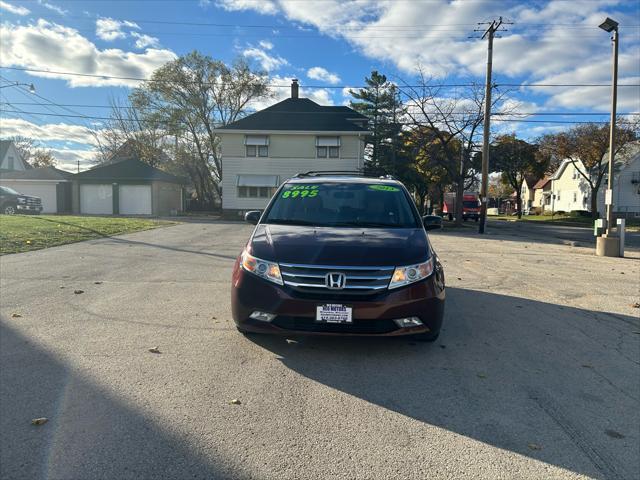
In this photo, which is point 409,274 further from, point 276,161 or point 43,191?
point 43,191

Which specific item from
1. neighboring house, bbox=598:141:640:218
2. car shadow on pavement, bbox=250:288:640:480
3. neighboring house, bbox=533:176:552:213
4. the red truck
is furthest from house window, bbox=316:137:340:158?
neighboring house, bbox=533:176:552:213

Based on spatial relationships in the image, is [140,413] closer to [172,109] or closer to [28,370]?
[28,370]

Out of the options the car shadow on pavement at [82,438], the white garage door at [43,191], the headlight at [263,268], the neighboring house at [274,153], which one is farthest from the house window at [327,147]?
the car shadow on pavement at [82,438]

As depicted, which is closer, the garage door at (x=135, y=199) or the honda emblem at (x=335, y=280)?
the honda emblem at (x=335, y=280)

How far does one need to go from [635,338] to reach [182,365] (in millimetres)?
5012

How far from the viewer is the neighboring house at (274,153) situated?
1198 inches

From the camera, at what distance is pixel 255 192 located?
31062mm

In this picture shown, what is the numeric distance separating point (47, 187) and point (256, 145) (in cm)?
1699

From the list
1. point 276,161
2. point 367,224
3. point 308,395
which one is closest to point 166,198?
point 276,161

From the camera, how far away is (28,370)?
3811 millimetres

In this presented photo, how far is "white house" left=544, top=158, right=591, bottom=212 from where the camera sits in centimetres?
4900

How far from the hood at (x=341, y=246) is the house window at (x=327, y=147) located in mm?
26447

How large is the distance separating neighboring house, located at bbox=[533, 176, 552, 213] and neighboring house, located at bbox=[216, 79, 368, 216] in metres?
43.6

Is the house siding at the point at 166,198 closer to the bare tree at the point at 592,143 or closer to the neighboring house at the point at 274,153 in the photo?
the neighboring house at the point at 274,153
